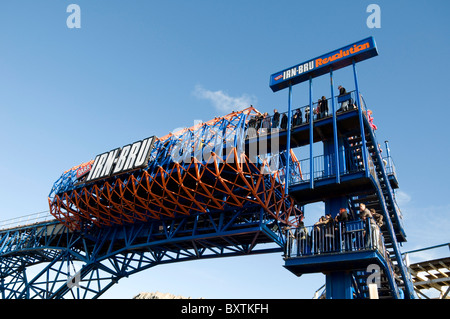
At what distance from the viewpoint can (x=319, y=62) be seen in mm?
A: 18656

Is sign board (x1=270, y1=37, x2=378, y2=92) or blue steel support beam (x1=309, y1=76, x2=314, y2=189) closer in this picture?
blue steel support beam (x1=309, y1=76, x2=314, y2=189)

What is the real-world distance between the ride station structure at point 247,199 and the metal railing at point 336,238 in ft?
0.12

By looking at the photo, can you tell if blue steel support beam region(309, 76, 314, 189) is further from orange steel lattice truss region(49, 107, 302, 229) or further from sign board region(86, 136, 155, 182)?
→ sign board region(86, 136, 155, 182)

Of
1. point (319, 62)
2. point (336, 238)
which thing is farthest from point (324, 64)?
point (336, 238)

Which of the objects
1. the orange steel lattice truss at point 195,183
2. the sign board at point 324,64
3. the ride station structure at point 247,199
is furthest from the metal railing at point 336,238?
the sign board at point 324,64

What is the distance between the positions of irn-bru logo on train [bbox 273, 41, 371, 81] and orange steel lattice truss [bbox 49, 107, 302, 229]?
12.1 feet

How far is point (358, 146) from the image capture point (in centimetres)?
1778

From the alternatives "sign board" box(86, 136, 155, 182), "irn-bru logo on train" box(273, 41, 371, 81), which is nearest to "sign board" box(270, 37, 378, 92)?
"irn-bru logo on train" box(273, 41, 371, 81)

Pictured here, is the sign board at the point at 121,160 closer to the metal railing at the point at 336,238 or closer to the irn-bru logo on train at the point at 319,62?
the irn-bru logo on train at the point at 319,62

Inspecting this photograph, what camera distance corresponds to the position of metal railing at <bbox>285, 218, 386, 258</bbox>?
12820 mm

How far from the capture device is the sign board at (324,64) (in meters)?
17.5

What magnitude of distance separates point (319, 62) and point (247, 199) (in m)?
8.34
